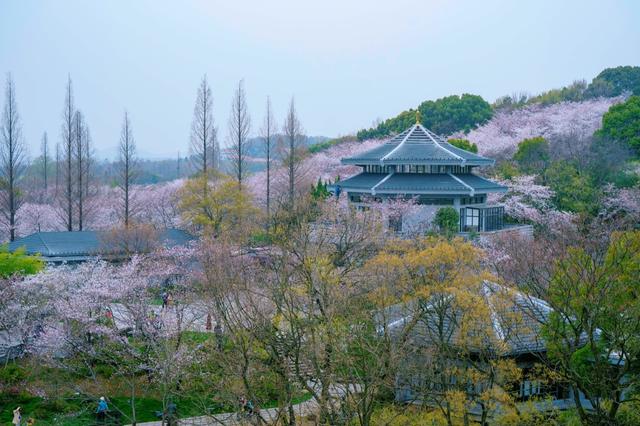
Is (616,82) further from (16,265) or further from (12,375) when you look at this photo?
(12,375)

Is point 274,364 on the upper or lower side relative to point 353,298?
lower

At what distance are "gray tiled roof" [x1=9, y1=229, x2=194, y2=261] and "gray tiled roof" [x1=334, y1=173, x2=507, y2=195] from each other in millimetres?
8171

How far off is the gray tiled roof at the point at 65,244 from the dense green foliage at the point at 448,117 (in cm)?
2638

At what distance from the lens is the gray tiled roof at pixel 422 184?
28266 millimetres

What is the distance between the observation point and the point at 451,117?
2052 inches

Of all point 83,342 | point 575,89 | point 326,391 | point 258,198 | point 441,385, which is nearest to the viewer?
point 326,391

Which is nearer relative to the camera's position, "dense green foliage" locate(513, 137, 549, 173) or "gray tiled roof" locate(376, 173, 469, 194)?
"gray tiled roof" locate(376, 173, 469, 194)

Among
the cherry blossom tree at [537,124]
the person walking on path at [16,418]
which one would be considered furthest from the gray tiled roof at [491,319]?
the cherry blossom tree at [537,124]

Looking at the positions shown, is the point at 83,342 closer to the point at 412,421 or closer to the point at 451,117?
the point at 412,421

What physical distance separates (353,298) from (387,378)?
1912mm

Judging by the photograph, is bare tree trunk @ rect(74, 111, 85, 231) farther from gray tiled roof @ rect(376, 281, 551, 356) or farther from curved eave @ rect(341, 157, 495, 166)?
gray tiled roof @ rect(376, 281, 551, 356)

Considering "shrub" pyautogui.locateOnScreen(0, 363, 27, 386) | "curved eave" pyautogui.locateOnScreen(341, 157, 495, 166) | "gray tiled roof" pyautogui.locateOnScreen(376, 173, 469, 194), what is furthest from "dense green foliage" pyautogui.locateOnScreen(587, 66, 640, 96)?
"shrub" pyautogui.locateOnScreen(0, 363, 27, 386)

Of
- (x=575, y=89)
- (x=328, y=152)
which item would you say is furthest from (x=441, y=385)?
(x=575, y=89)

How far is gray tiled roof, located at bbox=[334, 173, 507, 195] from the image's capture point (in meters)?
28.3
